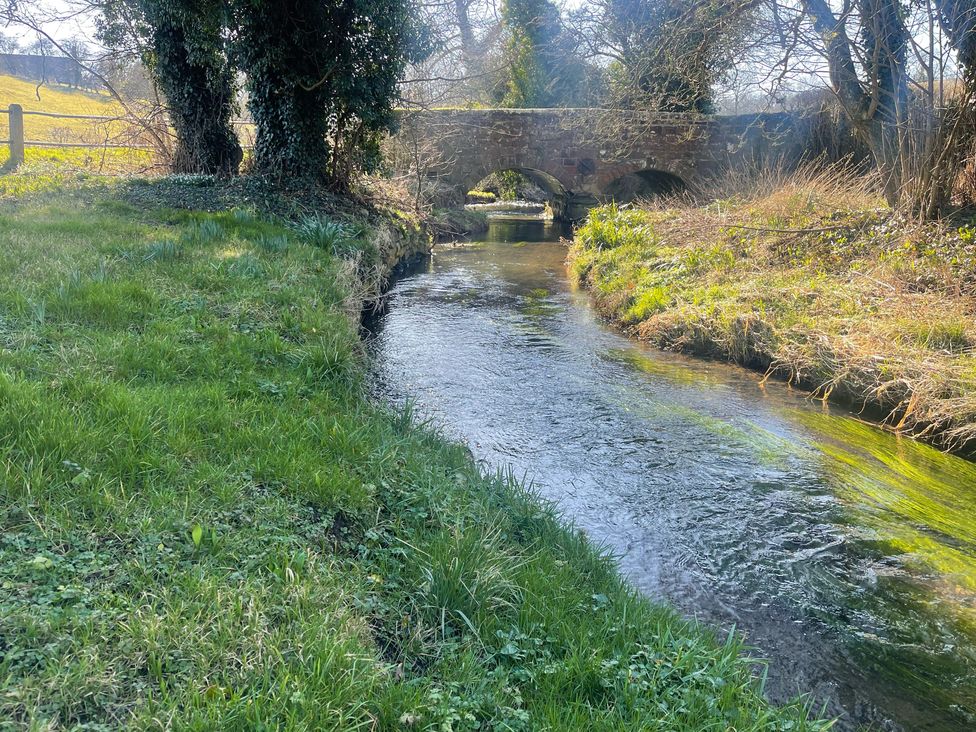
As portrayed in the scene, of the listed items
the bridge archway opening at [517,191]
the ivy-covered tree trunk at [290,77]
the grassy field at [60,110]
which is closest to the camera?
the ivy-covered tree trunk at [290,77]

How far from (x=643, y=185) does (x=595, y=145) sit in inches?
165

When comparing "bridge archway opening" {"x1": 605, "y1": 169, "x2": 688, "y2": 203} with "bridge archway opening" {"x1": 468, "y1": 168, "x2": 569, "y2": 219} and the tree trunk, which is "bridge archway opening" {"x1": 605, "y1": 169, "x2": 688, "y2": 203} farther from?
the tree trunk

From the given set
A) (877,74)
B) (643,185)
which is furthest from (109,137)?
(643,185)

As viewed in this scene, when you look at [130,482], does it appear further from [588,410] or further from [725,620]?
[588,410]

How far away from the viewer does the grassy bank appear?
701cm

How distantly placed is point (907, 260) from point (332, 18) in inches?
395

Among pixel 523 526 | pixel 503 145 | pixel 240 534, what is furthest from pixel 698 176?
pixel 240 534

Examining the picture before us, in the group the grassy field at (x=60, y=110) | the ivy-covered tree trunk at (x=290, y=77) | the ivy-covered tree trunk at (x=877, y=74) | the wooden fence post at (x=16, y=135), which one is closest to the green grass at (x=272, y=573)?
the ivy-covered tree trunk at (x=290, y=77)

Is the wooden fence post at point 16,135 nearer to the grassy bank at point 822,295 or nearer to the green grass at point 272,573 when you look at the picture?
the green grass at point 272,573

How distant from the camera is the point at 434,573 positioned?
3.13 metres

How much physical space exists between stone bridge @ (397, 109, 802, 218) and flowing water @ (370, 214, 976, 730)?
13.2 m

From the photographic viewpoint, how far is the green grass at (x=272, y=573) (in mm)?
2264

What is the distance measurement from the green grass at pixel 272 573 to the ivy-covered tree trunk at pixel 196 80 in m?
8.57

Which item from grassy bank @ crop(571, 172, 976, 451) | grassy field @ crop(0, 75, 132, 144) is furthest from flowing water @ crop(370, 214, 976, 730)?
grassy field @ crop(0, 75, 132, 144)
